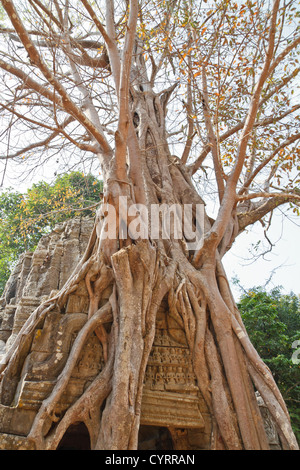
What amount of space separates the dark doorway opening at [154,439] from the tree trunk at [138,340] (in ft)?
3.08

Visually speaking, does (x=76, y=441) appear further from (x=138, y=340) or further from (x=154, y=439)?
(x=138, y=340)

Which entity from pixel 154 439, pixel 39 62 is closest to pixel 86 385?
pixel 154 439

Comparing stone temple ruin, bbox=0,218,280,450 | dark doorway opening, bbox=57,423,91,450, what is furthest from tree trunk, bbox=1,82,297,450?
dark doorway opening, bbox=57,423,91,450

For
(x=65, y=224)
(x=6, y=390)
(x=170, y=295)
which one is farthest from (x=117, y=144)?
(x=65, y=224)

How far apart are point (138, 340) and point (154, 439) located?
5.19ft

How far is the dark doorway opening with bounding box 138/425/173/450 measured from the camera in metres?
3.75

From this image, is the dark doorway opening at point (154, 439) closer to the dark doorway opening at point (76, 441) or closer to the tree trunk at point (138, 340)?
the dark doorway opening at point (76, 441)

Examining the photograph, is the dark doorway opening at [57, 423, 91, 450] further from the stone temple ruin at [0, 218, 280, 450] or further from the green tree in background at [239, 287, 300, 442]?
the green tree in background at [239, 287, 300, 442]

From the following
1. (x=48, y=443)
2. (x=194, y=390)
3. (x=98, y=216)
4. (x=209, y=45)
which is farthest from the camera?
(x=209, y=45)

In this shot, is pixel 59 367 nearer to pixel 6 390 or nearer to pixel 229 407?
pixel 6 390

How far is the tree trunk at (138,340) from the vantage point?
2736mm

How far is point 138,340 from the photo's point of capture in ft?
10.2

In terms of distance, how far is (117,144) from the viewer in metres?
3.74

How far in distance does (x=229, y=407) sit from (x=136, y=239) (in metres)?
1.84
